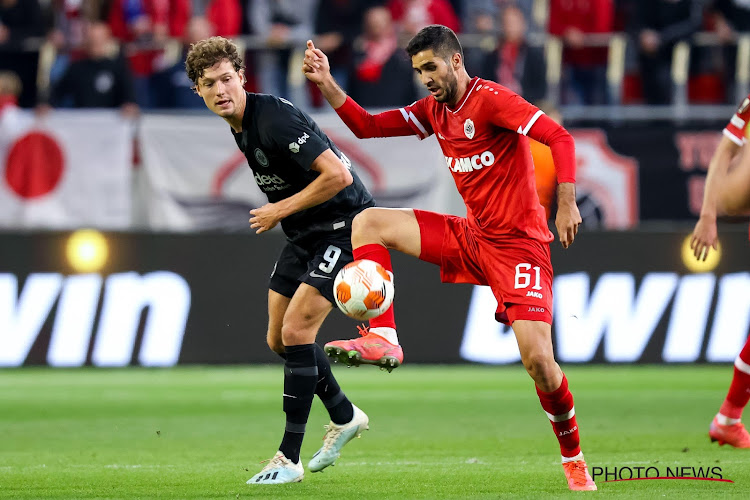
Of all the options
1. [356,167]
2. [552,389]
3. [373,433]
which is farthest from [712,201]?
[356,167]

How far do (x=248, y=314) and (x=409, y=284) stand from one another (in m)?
1.71

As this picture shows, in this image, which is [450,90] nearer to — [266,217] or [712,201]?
[266,217]

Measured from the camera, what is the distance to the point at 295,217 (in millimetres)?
6852

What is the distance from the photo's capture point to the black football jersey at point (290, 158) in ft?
21.1

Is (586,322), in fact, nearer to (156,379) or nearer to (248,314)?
(248,314)

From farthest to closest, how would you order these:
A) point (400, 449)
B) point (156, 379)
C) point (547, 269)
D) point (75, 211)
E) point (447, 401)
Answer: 1. point (75, 211)
2. point (156, 379)
3. point (447, 401)
4. point (400, 449)
5. point (547, 269)

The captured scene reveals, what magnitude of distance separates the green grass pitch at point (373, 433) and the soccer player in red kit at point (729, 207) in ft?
0.45

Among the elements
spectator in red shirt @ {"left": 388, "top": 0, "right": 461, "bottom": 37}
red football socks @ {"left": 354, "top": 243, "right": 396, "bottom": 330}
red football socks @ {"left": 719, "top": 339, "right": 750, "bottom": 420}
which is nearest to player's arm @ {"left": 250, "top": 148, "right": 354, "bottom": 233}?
red football socks @ {"left": 354, "top": 243, "right": 396, "bottom": 330}

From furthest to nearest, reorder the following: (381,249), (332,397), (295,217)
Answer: (332,397)
(295,217)
(381,249)

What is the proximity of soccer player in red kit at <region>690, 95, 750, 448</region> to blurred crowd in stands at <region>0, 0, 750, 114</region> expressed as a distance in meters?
7.24

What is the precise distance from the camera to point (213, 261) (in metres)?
12.7

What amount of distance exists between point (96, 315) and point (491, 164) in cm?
695

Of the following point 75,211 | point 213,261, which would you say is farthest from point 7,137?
point 213,261

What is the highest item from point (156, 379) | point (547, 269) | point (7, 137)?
point (547, 269)
